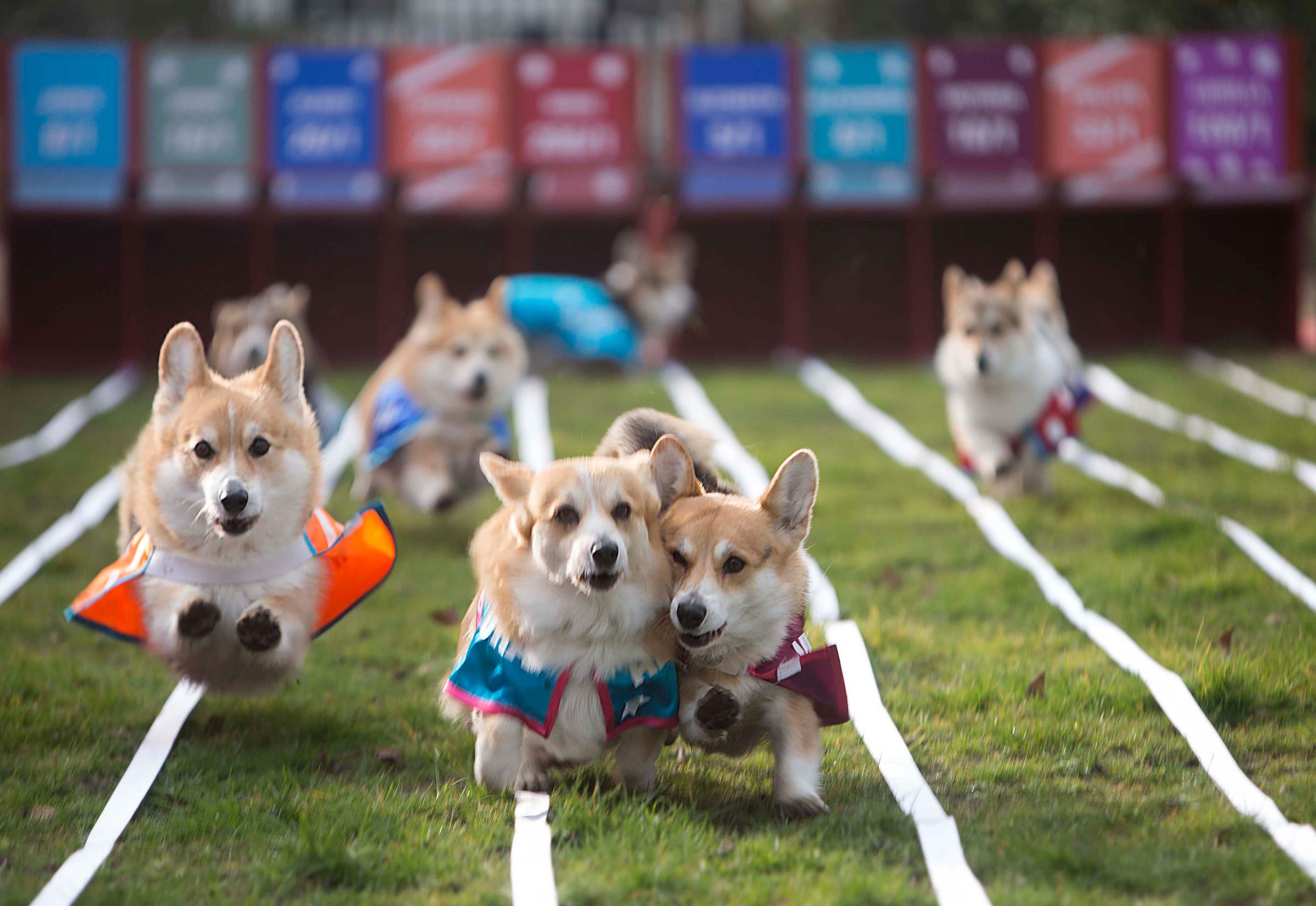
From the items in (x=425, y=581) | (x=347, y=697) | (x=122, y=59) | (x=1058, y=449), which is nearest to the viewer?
(x=347, y=697)

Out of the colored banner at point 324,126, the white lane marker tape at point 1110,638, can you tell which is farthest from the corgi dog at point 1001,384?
the colored banner at point 324,126

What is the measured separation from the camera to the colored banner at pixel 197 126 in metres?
14.2

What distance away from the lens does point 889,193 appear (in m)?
14.5

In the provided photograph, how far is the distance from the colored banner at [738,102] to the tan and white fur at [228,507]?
1011cm

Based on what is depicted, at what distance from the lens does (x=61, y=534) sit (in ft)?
25.5

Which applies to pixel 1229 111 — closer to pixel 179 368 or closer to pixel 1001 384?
pixel 1001 384

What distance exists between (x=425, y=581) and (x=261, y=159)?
8.71 m

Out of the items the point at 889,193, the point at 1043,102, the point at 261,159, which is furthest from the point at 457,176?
the point at 1043,102

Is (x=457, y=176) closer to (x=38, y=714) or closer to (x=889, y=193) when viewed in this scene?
(x=889, y=193)

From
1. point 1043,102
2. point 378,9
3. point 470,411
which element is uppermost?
point 378,9

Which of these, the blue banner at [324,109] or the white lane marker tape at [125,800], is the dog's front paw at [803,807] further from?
the blue banner at [324,109]

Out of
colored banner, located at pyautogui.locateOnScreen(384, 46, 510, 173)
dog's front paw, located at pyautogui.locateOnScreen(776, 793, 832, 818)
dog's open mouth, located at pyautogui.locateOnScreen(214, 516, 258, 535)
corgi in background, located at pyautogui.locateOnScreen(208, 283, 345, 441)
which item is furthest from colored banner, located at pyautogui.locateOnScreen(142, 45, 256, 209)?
dog's front paw, located at pyautogui.locateOnScreen(776, 793, 832, 818)

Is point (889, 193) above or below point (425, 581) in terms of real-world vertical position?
above

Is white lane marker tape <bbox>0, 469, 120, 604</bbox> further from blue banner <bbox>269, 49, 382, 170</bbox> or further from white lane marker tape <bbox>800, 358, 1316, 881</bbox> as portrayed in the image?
blue banner <bbox>269, 49, 382, 170</bbox>
